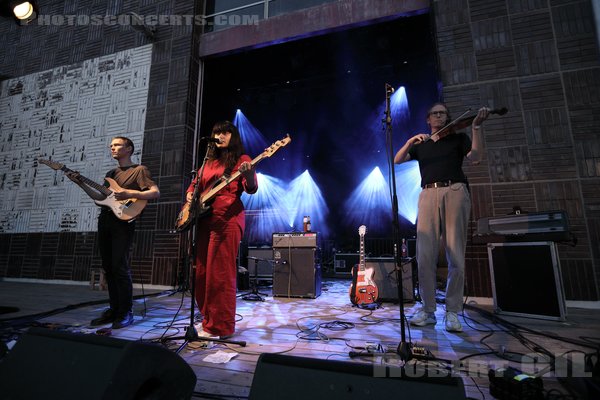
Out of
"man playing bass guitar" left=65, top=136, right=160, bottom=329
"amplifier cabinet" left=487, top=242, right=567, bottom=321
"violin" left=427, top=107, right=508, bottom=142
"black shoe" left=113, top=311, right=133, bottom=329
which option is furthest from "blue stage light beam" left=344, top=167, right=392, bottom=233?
"black shoe" left=113, top=311, right=133, bottom=329

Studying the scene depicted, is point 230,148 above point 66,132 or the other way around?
the other way around

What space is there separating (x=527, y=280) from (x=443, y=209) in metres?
1.10

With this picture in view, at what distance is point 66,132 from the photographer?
6.13m

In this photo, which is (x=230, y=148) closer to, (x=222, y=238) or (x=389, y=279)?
(x=222, y=238)

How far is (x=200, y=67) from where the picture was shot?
591 cm

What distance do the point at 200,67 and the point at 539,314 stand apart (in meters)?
6.21

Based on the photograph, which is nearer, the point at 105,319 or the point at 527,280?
the point at 105,319

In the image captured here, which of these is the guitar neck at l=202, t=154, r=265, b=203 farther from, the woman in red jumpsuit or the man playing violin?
the man playing violin

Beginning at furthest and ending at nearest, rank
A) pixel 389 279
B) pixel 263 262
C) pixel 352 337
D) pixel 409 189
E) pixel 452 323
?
1. pixel 409 189
2. pixel 263 262
3. pixel 389 279
4. pixel 452 323
5. pixel 352 337

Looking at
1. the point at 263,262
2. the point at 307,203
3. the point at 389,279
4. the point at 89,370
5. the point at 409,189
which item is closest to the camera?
the point at 89,370

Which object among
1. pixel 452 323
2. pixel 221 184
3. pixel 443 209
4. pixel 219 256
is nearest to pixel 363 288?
pixel 452 323

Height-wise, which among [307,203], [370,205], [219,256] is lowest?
[219,256]

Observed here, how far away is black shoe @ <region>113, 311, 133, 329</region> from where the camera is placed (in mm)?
2489

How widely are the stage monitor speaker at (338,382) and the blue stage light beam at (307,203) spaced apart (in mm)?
9941
